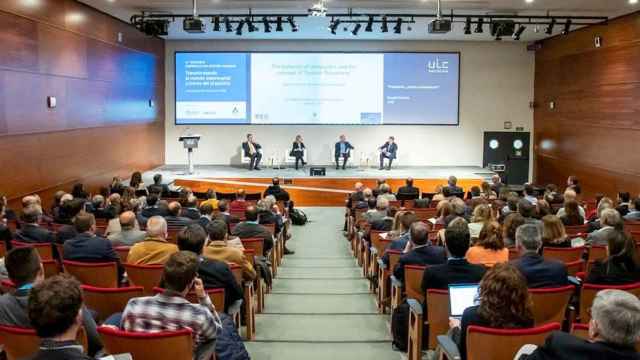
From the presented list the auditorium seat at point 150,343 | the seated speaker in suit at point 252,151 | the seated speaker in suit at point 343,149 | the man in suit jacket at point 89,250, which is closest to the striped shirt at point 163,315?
the auditorium seat at point 150,343

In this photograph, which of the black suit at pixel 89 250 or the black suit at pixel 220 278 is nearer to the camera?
the black suit at pixel 220 278

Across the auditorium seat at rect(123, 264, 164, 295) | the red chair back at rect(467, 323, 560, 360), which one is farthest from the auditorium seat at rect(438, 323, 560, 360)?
the auditorium seat at rect(123, 264, 164, 295)

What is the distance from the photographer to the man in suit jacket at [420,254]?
4910 mm

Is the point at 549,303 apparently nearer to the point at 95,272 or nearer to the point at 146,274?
the point at 146,274

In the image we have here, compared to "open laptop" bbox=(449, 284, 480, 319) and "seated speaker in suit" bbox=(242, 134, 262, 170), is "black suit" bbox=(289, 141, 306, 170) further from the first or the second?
"open laptop" bbox=(449, 284, 480, 319)

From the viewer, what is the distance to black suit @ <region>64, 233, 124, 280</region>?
16.5 ft

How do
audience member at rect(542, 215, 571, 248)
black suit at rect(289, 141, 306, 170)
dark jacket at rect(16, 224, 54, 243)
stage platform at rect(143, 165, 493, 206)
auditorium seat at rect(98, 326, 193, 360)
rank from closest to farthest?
1. auditorium seat at rect(98, 326, 193, 360)
2. audience member at rect(542, 215, 571, 248)
3. dark jacket at rect(16, 224, 54, 243)
4. stage platform at rect(143, 165, 493, 206)
5. black suit at rect(289, 141, 306, 170)

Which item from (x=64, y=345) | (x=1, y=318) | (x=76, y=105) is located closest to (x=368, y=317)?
(x=1, y=318)

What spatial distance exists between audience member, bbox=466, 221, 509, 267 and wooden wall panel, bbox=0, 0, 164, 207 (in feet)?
23.0

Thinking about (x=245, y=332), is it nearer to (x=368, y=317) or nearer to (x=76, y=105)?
(x=368, y=317)

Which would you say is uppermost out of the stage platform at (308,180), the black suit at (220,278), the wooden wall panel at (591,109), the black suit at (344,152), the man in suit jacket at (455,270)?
the wooden wall panel at (591,109)

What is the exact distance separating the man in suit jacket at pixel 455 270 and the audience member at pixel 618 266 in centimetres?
88

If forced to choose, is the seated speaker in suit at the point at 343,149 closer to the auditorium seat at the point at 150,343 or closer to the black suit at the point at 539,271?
the black suit at the point at 539,271

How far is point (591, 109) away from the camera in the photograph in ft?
46.9
